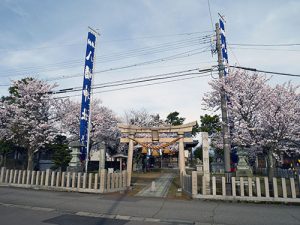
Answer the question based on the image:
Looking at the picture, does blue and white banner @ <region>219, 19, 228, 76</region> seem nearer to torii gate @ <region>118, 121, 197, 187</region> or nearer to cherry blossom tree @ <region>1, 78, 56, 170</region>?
torii gate @ <region>118, 121, 197, 187</region>

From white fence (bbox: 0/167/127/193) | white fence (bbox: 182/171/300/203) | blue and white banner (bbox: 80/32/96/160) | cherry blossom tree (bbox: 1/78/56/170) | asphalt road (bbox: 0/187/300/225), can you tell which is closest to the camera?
asphalt road (bbox: 0/187/300/225)

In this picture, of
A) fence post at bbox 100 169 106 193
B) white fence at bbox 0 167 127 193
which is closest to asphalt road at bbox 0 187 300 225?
fence post at bbox 100 169 106 193

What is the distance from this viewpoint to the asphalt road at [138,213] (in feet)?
21.6

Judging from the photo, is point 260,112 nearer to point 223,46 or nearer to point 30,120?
point 223,46

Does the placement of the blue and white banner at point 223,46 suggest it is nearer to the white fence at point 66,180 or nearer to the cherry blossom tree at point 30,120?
the white fence at point 66,180

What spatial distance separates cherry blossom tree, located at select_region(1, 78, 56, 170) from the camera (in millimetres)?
20828

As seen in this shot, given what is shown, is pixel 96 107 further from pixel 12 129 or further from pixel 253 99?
pixel 253 99

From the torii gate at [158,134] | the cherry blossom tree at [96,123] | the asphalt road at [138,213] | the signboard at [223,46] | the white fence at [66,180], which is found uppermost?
the signboard at [223,46]

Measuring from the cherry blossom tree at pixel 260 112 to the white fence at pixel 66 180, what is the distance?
8.83 meters

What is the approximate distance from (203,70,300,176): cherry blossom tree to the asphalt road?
688cm

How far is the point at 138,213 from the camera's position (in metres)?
7.61

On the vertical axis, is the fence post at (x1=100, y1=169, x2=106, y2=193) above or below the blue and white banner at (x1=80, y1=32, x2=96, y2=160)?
below

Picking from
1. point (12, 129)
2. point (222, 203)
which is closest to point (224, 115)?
point (222, 203)

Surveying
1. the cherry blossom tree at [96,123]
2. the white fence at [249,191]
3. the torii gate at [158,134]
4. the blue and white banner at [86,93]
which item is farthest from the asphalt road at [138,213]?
the cherry blossom tree at [96,123]
